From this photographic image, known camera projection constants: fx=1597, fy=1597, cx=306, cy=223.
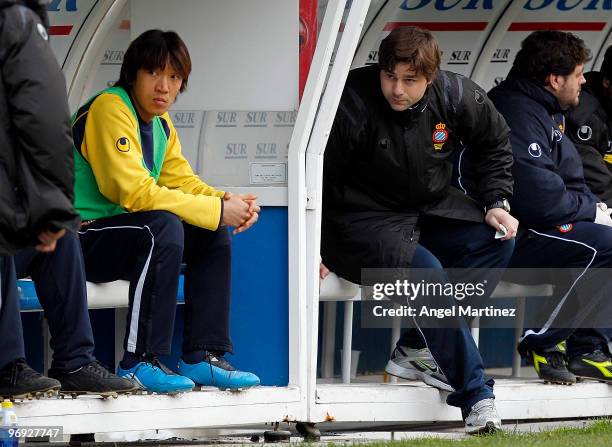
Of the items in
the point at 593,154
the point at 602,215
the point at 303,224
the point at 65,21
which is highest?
the point at 65,21

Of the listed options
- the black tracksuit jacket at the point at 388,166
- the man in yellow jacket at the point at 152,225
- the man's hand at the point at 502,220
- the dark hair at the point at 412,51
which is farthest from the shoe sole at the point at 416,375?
the dark hair at the point at 412,51

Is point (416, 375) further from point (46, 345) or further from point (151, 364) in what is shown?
point (46, 345)

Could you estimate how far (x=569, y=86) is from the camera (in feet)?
24.1

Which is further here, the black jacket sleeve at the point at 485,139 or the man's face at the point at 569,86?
the man's face at the point at 569,86

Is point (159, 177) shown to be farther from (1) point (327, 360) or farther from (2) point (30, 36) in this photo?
(1) point (327, 360)

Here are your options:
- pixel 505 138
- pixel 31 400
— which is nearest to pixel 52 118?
pixel 31 400

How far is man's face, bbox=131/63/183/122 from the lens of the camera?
580 cm

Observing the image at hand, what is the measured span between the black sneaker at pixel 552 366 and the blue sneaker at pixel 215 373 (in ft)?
5.70

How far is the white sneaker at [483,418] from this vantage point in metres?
6.31

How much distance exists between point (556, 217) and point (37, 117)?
3.35 m

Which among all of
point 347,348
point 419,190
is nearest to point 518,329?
point 347,348

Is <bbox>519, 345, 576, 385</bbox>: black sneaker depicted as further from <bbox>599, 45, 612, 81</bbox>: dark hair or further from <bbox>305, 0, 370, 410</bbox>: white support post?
<bbox>599, 45, 612, 81</bbox>: dark hair

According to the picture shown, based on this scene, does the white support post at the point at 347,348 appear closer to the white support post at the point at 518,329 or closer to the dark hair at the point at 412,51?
the white support post at the point at 518,329

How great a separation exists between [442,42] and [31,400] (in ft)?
13.1
